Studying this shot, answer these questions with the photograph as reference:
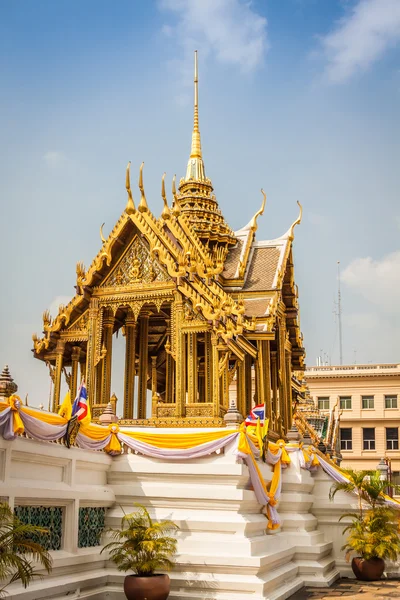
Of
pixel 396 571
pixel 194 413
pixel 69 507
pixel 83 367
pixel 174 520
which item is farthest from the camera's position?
pixel 83 367

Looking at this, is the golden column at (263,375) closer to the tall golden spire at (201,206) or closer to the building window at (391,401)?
the tall golden spire at (201,206)

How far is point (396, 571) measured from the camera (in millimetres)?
14328

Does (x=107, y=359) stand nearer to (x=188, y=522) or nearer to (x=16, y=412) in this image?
(x=188, y=522)

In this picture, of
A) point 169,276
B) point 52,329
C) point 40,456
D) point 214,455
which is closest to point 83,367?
point 52,329

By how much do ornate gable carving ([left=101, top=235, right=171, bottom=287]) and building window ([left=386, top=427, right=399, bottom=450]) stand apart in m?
40.5

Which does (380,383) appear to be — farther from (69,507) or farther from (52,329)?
(69,507)

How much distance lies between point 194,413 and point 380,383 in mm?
40268

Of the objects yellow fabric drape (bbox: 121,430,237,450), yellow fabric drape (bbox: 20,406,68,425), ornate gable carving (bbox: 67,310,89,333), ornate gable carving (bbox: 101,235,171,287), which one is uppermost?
ornate gable carving (bbox: 101,235,171,287)

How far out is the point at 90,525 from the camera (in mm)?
10625

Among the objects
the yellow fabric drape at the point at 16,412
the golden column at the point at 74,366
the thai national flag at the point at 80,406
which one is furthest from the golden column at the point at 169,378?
the yellow fabric drape at the point at 16,412

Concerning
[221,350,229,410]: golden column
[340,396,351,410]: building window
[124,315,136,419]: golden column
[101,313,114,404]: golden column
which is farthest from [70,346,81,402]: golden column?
[340,396,351,410]: building window

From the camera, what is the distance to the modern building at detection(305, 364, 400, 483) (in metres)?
51.1

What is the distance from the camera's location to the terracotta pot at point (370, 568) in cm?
1353

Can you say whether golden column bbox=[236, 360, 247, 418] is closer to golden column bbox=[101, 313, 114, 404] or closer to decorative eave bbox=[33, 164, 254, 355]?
decorative eave bbox=[33, 164, 254, 355]
